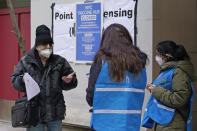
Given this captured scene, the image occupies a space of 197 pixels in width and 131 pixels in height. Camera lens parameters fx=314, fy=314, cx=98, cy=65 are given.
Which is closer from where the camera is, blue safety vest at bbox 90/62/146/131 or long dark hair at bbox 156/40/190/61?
blue safety vest at bbox 90/62/146/131

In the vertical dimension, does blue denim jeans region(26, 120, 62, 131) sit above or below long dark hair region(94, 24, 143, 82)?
below

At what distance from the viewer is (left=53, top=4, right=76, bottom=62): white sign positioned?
6238 mm

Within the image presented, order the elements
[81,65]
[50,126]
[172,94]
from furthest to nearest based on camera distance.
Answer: [81,65], [50,126], [172,94]

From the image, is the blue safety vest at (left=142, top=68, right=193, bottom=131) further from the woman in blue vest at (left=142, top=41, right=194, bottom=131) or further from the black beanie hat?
the black beanie hat

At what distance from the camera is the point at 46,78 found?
3664 millimetres

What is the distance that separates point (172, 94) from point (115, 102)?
958 mm

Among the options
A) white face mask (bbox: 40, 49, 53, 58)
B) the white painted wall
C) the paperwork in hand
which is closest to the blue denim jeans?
the paperwork in hand

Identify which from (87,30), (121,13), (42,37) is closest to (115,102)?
(42,37)

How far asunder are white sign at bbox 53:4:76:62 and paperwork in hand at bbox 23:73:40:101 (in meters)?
2.73

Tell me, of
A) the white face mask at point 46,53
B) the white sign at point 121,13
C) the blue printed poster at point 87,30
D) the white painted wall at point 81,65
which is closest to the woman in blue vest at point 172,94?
the white face mask at point 46,53

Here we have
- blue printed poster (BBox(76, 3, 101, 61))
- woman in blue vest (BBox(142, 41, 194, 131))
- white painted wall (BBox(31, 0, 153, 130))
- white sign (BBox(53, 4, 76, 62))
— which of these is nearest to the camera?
woman in blue vest (BBox(142, 41, 194, 131))

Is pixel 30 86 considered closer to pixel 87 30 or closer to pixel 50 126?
pixel 50 126

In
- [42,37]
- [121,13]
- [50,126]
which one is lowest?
[50,126]

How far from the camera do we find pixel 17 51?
26.1ft
